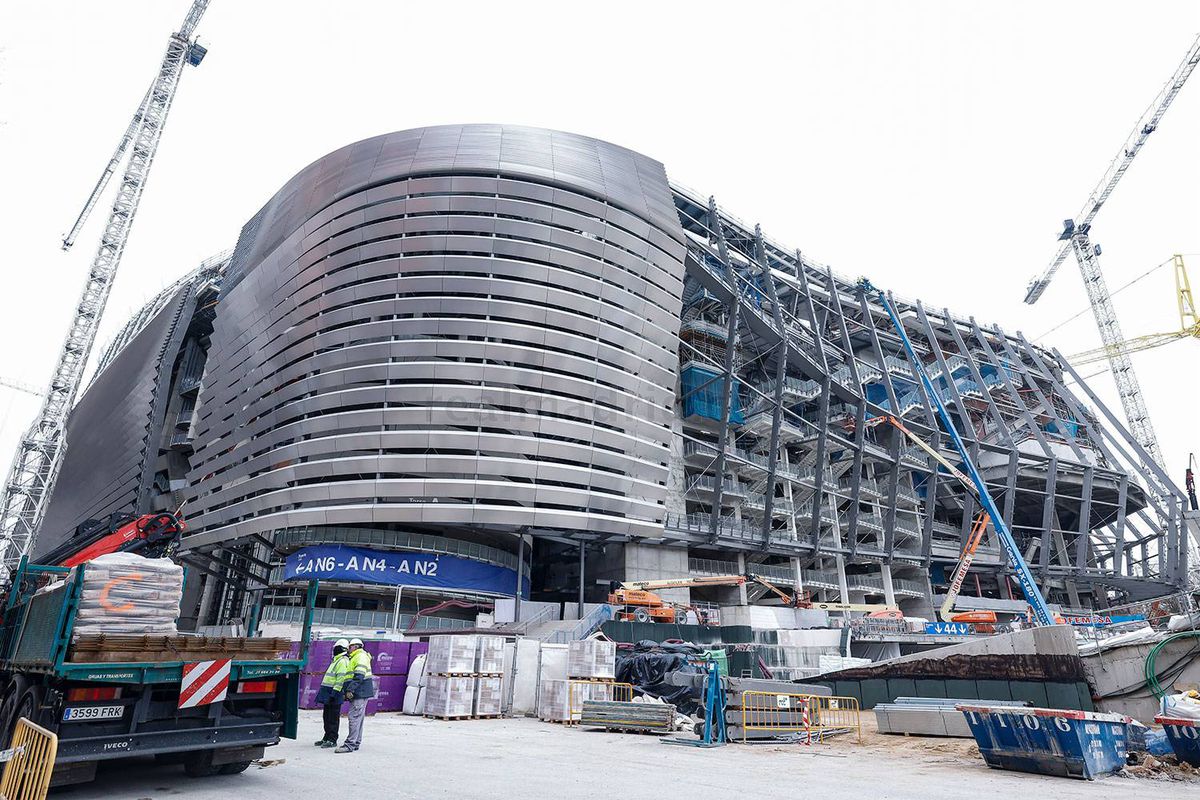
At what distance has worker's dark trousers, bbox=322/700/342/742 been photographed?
10.7 m

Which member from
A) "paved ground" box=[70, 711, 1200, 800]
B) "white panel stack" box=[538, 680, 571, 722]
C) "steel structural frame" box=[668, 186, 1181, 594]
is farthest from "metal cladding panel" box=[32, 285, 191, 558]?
"paved ground" box=[70, 711, 1200, 800]

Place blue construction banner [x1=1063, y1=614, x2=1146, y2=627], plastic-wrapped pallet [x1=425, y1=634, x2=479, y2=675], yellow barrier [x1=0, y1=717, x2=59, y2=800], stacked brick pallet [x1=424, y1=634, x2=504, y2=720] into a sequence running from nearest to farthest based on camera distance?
yellow barrier [x1=0, y1=717, x2=59, y2=800], stacked brick pallet [x1=424, y1=634, x2=504, y2=720], plastic-wrapped pallet [x1=425, y1=634, x2=479, y2=675], blue construction banner [x1=1063, y1=614, x2=1146, y2=627]

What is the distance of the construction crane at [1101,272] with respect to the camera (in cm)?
8781

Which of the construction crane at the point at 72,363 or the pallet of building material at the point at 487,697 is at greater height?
the construction crane at the point at 72,363

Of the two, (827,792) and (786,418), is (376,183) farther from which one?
(827,792)

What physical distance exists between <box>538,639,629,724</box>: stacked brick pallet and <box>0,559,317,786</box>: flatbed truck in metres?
9.05

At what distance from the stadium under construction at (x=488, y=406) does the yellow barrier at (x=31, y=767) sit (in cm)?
2945

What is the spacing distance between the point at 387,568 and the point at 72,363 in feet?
96.6

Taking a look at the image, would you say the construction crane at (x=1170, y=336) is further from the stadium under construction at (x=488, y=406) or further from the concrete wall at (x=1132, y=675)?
the concrete wall at (x=1132, y=675)

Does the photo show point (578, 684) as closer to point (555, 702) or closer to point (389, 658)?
point (555, 702)

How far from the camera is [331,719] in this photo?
35.2 feet

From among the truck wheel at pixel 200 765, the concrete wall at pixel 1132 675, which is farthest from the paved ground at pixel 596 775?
the concrete wall at pixel 1132 675

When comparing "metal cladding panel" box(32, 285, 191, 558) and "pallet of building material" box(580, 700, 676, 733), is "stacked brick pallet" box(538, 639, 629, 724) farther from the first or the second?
"metal cladding panel" box(32, 285, 191, 558)

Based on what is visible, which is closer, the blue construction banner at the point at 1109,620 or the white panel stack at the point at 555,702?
the white panel stack at the point at 555,702
